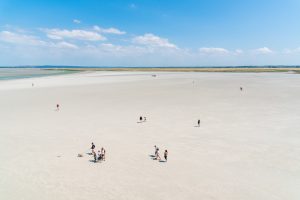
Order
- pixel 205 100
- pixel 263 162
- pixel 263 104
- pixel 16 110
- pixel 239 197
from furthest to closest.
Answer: pixel 205 100, pixel 263 104, pixel 16 110, pixel 263 162, pixel 239 197

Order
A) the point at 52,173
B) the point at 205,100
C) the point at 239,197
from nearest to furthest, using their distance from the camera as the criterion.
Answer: the point at 239,197, the point at 52,173, the point at 205,100

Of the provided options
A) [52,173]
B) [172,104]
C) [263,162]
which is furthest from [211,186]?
[172,104]

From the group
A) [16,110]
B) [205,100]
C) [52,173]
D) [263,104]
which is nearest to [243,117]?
[263,104]

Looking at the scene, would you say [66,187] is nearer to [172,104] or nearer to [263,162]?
[263,162]

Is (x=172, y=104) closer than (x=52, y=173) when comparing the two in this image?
No

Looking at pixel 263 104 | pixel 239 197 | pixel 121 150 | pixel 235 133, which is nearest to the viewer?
pixel 239 197

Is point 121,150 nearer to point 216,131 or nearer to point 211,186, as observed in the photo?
point 211,186
